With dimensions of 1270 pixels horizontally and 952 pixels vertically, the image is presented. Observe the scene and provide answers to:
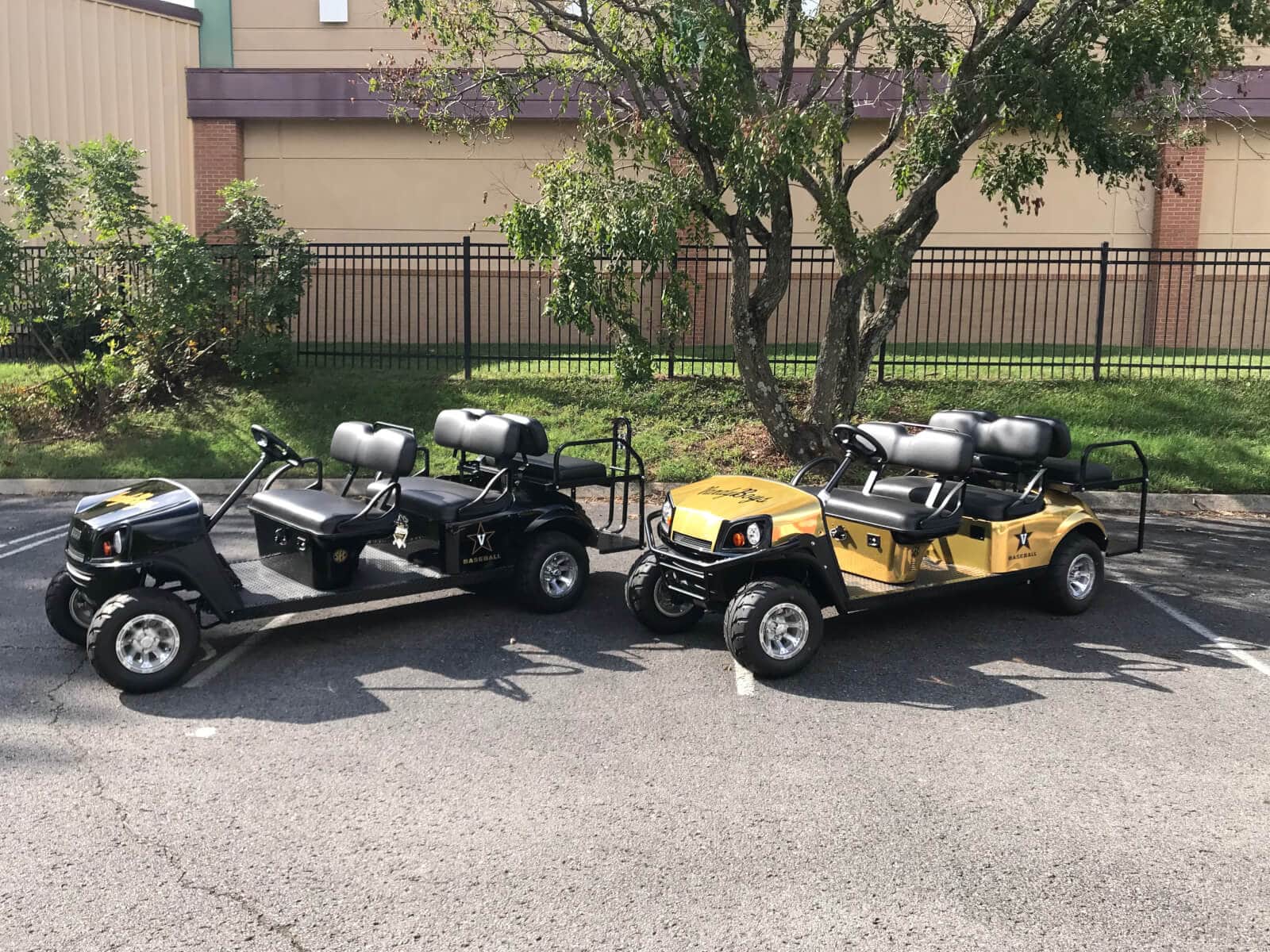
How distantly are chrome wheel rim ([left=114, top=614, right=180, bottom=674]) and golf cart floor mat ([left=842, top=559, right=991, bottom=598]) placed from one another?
373 cm

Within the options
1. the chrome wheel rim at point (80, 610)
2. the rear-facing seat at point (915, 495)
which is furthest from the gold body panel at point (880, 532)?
the chrome wheel rim at point (80, 610)

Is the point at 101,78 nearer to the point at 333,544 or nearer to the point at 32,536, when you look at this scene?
the point at 32,536

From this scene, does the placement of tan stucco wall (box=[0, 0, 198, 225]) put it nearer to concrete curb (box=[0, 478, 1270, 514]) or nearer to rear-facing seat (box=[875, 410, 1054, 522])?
concrete curb (box=[0, 478, 1270, 514])

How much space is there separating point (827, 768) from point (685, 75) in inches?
259

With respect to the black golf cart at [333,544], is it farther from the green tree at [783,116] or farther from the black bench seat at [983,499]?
the green tree at [783,116]

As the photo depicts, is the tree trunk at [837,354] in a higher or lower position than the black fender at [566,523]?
higher

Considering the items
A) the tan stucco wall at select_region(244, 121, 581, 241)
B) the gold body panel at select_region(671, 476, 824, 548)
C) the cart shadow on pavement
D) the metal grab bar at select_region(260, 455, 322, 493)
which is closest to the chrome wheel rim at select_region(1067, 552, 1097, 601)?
the gold body panel at select_region(671, 476, 824, 548)

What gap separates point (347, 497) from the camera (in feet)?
24.6

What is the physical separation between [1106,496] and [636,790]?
8220 millimetres

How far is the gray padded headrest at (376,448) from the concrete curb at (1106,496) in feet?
13.3

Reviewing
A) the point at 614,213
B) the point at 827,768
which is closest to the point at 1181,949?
the point at 827,768

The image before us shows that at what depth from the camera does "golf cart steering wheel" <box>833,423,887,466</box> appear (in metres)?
7.16

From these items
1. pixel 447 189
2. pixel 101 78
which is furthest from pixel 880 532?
pixel 101 78

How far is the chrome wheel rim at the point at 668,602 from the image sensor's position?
7.02m
